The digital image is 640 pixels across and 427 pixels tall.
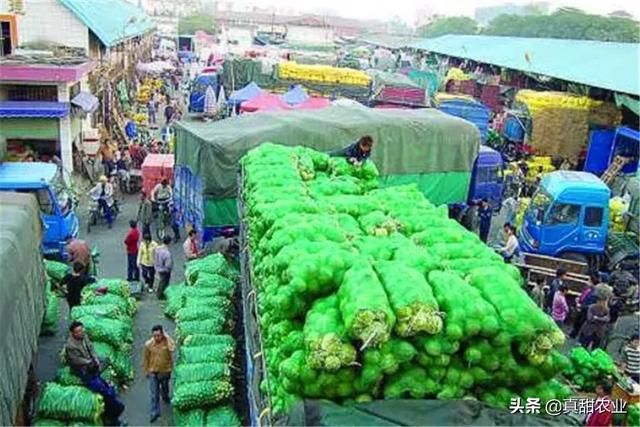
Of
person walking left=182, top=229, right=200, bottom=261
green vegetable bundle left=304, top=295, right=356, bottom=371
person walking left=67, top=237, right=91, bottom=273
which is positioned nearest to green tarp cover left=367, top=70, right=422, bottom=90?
person walking left=182, top=229, right=200, bottom=261

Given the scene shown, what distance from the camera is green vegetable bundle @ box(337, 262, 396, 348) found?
4.48 metres

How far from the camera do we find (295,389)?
4.76 metres

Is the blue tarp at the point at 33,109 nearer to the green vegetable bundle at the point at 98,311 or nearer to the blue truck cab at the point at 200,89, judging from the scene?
the green vegetable bundle at the point at 98,311

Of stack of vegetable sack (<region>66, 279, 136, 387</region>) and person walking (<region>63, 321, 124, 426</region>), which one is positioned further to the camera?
stack of vegetable sack (<region>66, 279, 136, 387</region>)

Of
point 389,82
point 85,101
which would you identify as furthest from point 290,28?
point 85,101

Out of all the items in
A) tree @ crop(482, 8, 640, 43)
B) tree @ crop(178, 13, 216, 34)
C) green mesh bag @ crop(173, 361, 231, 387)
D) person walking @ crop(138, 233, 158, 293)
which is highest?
tree @ crop(482, 8, 640, 43)

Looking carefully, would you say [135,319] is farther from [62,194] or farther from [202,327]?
[62,194]

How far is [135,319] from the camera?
37.7ft

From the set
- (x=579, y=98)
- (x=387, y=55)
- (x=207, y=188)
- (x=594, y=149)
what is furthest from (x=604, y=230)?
(x=387, y=55)

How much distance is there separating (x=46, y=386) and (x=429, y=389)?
5.20m

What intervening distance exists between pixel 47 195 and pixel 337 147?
582 cm

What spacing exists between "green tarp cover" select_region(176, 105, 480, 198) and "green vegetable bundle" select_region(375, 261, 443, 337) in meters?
8.51

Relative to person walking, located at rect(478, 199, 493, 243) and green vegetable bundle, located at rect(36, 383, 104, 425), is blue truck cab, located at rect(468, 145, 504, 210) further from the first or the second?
green vegetable bundle, located at rect(36, 383, 104, 425)

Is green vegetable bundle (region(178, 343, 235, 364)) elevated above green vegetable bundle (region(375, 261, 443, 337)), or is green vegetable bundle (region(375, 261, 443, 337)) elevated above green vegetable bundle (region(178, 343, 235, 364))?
green vegetable bundle (region(375, 261, 443, 337))
